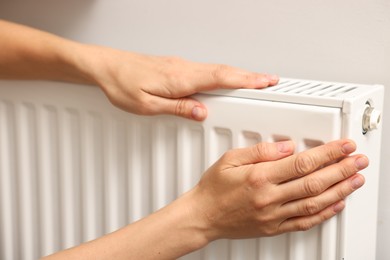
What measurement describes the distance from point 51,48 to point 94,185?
7.3 inches

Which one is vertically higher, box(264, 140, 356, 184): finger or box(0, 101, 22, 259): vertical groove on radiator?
Answer: box(264, 140, 356, 184): finger

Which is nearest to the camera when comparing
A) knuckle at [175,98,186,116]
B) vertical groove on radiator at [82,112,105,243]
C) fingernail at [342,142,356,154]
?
fingernail at [342,142,356,154]

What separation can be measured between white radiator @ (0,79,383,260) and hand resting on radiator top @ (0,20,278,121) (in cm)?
2

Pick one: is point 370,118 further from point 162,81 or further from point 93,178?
point 93,178

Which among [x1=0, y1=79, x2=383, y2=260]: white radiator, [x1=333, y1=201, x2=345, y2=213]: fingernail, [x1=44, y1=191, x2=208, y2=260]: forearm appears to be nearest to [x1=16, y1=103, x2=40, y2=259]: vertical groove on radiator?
[x1=0, y1=79, x2=383, y2=260]: white radiator

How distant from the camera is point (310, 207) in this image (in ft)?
2.24

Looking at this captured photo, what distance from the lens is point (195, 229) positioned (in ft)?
2.45

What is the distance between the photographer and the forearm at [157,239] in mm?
747

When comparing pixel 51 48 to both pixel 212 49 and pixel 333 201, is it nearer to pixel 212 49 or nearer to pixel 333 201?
pixel 212 49

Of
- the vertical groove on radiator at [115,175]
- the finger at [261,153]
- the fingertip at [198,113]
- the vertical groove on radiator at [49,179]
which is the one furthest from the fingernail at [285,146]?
the vertical groove on radiator at [49,179]

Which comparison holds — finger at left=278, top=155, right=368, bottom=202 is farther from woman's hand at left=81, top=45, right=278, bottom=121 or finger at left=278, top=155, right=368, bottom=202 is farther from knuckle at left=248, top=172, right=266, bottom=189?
woman's hand at left=81, top=45, right=278, bottom=121

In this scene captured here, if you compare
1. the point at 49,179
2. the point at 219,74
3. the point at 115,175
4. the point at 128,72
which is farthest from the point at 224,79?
the point at 49,179

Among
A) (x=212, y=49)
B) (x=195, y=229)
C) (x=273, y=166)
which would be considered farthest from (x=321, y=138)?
(x=212, y=49)

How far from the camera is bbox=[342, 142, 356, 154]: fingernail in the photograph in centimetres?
67
